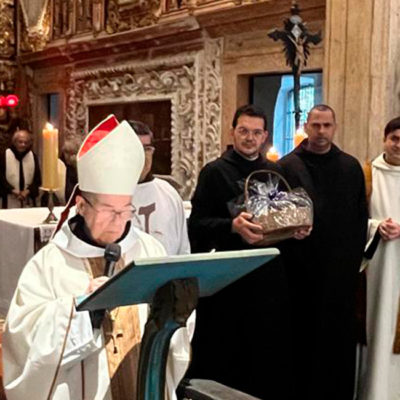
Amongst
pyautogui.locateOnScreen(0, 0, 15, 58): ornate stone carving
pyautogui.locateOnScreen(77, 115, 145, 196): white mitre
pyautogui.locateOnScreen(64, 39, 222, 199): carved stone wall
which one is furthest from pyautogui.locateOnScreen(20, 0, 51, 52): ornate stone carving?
pyautogui.locateOnScreen(77, 115, 145, 196): white mitre

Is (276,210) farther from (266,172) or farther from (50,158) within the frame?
(50,158)

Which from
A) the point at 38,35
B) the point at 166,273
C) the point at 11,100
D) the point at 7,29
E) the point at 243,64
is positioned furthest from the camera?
the point at 7,29

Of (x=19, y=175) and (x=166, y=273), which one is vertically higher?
(x=166, y=273)

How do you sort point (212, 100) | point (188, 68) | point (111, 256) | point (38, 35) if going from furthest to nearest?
point (38, 35) < point (188, 68) < point (212, 100) < point (111, 256)

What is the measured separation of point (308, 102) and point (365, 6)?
7.22 feet

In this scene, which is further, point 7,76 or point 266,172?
point 7,76

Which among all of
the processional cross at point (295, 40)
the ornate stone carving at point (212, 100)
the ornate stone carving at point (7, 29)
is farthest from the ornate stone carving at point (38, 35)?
the processional cross at point (295, 40)

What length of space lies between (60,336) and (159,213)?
5.39 ft

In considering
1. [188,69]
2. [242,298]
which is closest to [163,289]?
[242,298]

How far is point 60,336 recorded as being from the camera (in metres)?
2.07

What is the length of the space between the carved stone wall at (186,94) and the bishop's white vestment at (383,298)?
3.81 meters

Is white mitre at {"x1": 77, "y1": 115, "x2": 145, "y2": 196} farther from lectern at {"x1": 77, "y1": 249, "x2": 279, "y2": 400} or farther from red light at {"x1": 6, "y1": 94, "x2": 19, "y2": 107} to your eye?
red light at {"x1": 6, "y1": 94, "x2": 19, "y2": 107}

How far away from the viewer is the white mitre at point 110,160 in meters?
2.21

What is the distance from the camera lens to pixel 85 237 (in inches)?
88.0
